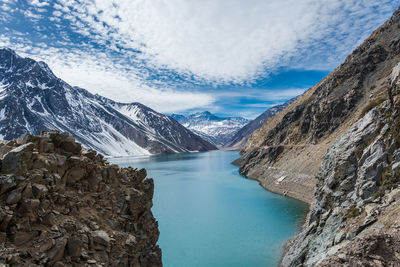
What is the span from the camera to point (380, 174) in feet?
51.7

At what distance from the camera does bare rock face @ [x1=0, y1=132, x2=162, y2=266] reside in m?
7.53

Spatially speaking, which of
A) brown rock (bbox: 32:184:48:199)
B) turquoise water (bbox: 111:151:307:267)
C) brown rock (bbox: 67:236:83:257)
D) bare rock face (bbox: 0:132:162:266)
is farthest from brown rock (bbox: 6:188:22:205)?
turquoise water (bbox: 111:151:307:267)

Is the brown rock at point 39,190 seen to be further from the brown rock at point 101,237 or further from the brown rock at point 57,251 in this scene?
the brown rock at point 101,237

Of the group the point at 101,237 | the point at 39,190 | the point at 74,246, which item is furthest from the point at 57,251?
the point at 39,190

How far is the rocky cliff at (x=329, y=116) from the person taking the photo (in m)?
56.7

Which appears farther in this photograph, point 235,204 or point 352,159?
point 235,204

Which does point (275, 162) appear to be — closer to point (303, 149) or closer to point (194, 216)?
point (303, 149)

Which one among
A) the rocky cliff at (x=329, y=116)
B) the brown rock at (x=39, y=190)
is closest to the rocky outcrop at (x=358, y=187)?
the brown rock at (x=39, y=190)

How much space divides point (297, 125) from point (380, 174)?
70404 mm

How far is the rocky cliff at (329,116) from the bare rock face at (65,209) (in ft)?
143

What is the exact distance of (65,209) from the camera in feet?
30.8

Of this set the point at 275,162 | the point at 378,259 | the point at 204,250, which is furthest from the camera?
the point at 275,162

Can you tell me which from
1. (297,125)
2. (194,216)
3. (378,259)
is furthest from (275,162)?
(378,259)

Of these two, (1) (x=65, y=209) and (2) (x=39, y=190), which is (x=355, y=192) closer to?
(1) (x=65, y=209)
